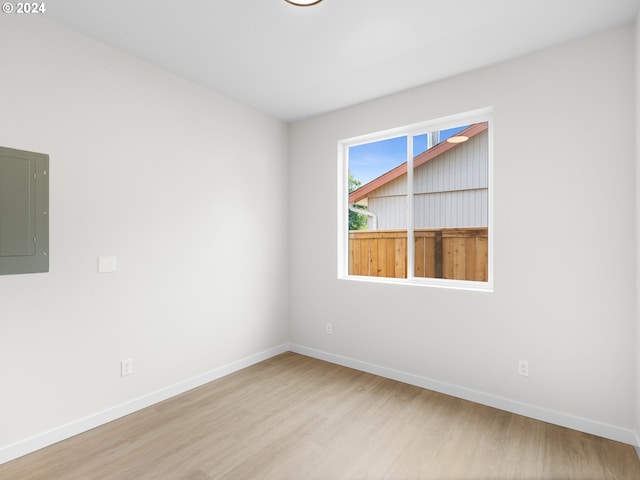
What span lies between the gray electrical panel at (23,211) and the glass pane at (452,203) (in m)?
2.88

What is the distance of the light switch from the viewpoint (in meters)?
2.39

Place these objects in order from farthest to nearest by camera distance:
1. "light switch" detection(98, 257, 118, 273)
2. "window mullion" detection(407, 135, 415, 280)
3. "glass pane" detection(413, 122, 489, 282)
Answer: "window mullion" detection(407, 135, 415, 280), "glass pane" detection(413, 122, 489, 282), "light switch" detection(98, 257, 118, 273)

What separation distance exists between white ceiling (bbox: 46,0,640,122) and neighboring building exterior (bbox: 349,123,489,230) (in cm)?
64

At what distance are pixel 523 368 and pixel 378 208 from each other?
6.20ft

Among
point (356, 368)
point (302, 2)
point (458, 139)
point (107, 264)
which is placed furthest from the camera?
point (356, 368)

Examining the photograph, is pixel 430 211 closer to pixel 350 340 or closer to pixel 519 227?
pixel 519 227

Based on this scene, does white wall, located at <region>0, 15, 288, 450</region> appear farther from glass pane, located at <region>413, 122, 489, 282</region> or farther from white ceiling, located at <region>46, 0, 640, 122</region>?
glass pane, located at <region>413, 122, 489, 282</region>

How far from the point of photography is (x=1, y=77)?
1.96 metres

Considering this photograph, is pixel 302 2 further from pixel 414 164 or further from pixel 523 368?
pixel 523 368

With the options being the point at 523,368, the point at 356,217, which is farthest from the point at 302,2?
the point at 523,368

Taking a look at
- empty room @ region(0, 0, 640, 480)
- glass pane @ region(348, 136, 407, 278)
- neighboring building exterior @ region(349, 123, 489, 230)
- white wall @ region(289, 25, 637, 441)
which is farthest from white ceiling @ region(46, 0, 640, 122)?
glass pane @ region(348, 136, 407, 278)

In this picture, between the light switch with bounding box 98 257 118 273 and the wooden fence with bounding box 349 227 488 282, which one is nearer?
the light switch with bounding box 98 257 118 273

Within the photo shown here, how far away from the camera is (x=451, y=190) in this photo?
3.06 meters

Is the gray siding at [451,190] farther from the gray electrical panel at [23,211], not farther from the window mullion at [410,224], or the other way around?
the gray electrical panel at [23,211]
